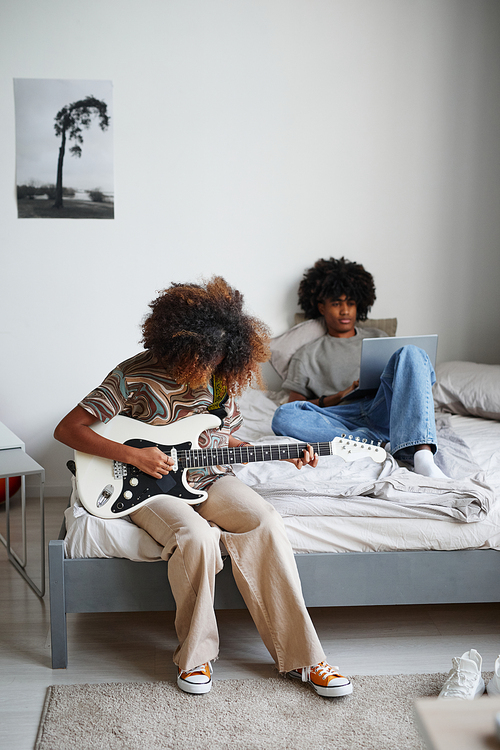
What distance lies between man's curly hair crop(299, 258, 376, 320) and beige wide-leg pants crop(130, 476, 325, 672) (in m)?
1.58

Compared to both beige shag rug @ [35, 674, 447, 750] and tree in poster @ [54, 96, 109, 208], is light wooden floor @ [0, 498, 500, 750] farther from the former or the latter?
tree in poster @ [54, 96, 109, 208]

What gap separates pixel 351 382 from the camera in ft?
9.02

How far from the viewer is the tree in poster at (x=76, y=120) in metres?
2.76

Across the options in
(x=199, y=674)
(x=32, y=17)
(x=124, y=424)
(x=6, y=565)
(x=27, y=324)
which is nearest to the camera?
(x=199, y=674)

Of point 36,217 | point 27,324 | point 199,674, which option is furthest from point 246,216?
point 199,674

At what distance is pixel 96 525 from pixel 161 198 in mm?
1835

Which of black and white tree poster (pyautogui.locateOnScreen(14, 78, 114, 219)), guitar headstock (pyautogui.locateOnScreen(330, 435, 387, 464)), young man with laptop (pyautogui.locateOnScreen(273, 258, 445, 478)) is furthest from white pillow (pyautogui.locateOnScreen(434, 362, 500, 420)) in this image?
black and white tree poster (pyautogui.locateOnScreen(14, 78, 114, 219))

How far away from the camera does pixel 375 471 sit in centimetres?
178

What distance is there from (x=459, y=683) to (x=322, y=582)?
37 cm

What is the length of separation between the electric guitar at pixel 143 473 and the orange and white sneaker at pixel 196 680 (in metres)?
0.39

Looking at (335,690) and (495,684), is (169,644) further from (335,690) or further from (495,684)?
(495,684)

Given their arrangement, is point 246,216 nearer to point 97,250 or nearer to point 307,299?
point 307,299

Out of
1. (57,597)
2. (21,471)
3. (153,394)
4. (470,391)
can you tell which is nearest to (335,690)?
(57,597)

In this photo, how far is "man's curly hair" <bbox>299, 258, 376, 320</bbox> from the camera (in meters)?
2.87
